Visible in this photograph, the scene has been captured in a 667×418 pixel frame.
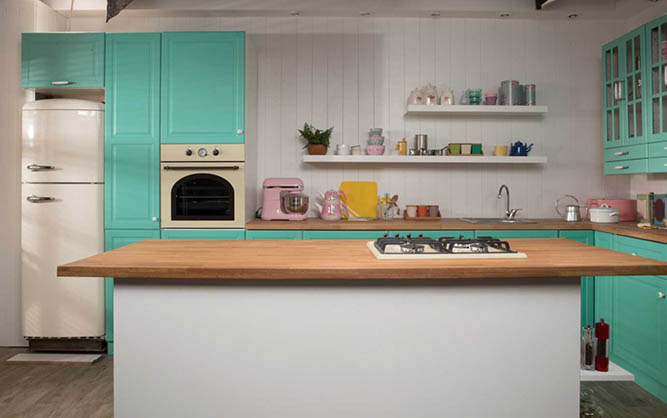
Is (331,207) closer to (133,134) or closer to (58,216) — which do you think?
(133,134)

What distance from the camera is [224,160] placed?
3514mm

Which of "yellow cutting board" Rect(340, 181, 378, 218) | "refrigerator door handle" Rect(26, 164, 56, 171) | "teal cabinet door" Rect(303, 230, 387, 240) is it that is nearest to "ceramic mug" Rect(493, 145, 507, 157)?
"yellow cutting board" Rect(340, 181, 378, 218)

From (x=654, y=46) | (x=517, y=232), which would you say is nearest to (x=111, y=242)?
(x=517, y=232)

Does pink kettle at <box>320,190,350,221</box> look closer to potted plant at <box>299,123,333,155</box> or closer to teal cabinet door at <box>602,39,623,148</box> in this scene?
potted plant at <box>299,123,333,155</box>

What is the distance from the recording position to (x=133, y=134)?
11.5 ft

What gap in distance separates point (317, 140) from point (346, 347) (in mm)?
2331

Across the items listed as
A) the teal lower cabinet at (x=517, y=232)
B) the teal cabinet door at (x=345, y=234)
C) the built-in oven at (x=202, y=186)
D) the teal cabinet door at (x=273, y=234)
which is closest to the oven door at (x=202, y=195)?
the built-in oven at (x=202, y=186)

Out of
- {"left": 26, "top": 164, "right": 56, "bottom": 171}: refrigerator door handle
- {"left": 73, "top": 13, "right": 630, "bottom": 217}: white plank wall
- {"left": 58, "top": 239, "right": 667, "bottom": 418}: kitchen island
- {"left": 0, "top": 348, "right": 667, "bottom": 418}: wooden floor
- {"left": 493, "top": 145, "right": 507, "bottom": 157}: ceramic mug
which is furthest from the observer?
{"left": 73, "top": 13, "right": 630, "bottom": 217}: white plank wall

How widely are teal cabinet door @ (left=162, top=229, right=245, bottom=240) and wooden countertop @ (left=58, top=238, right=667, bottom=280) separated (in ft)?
4.84

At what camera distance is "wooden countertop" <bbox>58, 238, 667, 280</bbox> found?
5.38ft

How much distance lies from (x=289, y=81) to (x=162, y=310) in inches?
108

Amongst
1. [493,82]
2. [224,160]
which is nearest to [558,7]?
[493,82]

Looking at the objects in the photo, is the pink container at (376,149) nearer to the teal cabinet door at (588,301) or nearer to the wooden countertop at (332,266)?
the teal cabinet door at (588,301)

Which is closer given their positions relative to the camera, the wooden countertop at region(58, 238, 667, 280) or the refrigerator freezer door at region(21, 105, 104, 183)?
the wooden countertop at region(58, 238, 667, 280)
